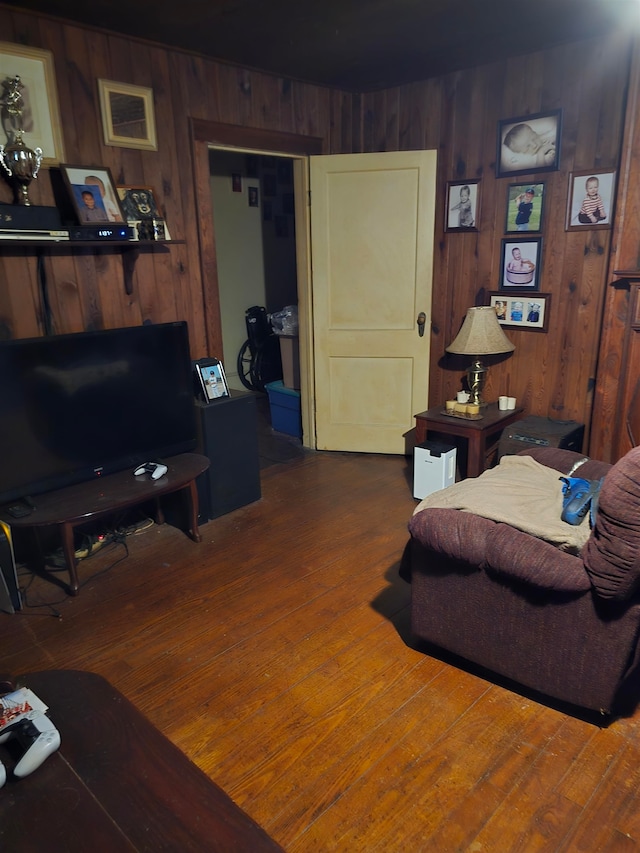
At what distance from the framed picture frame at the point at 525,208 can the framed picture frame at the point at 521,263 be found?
69 mm

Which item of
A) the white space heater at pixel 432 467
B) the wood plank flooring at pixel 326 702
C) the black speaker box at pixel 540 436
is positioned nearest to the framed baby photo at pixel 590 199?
the black speaker box at pixel 540 436

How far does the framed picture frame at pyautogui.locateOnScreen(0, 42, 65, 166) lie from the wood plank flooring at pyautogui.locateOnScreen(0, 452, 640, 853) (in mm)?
1984

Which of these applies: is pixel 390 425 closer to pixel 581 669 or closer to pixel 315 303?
pixel 315 303

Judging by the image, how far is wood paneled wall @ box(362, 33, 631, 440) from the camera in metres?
3.30

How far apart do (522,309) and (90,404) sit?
2.60 m

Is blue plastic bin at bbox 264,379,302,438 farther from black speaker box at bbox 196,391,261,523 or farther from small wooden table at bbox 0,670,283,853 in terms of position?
small wooden table at bbox 0,670,283,853

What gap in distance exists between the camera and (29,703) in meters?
1.45

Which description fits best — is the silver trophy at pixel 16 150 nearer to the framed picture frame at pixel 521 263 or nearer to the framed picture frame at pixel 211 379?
the framed picture frame at pixel 211 379

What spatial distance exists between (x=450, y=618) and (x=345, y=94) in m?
3.59

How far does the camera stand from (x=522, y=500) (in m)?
2.16

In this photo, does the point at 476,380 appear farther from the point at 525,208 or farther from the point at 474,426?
the point at 525,208

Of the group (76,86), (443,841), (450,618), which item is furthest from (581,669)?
(76,86)

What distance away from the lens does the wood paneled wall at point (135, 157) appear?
286 cm

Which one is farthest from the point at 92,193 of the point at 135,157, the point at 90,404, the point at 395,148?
the point at 395,148
